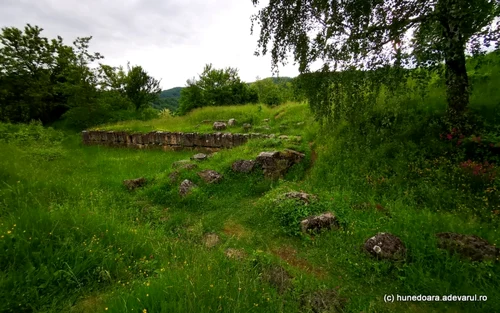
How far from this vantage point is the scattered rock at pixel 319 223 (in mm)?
5142

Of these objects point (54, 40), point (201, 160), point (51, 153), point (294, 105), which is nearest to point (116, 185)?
point (201, 160)

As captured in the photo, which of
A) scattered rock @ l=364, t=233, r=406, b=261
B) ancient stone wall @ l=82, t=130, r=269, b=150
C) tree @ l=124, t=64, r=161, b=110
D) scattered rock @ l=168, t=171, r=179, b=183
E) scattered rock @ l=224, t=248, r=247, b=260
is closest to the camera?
scattered rock @ l=364, t=233, r=406, b=261

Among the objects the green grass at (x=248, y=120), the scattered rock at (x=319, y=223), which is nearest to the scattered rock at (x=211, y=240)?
the scattered rock at (x=319, y=223)

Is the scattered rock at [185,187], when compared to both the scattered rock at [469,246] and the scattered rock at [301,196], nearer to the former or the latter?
the scattered rock at [301,196]

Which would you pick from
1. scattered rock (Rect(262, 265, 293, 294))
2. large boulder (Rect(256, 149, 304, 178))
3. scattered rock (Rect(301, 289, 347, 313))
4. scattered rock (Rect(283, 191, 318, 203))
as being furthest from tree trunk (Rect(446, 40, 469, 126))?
scattered rock (Rect(262, 265, 293, 294))

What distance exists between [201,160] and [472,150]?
8392mm

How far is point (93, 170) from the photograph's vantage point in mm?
10664

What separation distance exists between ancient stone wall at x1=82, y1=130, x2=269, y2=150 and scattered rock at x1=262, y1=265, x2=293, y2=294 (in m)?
8.28

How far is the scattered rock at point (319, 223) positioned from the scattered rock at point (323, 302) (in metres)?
1.82

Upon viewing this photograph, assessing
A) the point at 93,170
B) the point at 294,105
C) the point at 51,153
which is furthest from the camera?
the point at 294,105

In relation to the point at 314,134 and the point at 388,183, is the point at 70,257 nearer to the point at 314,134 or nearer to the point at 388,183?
the point at 388,183

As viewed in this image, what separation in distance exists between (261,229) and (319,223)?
131 cm

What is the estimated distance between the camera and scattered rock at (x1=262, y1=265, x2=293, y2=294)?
3355mm

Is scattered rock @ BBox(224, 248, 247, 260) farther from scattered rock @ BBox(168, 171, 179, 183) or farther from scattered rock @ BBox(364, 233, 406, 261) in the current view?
scattered rock @ BBox(168, 171, 179, 183)
